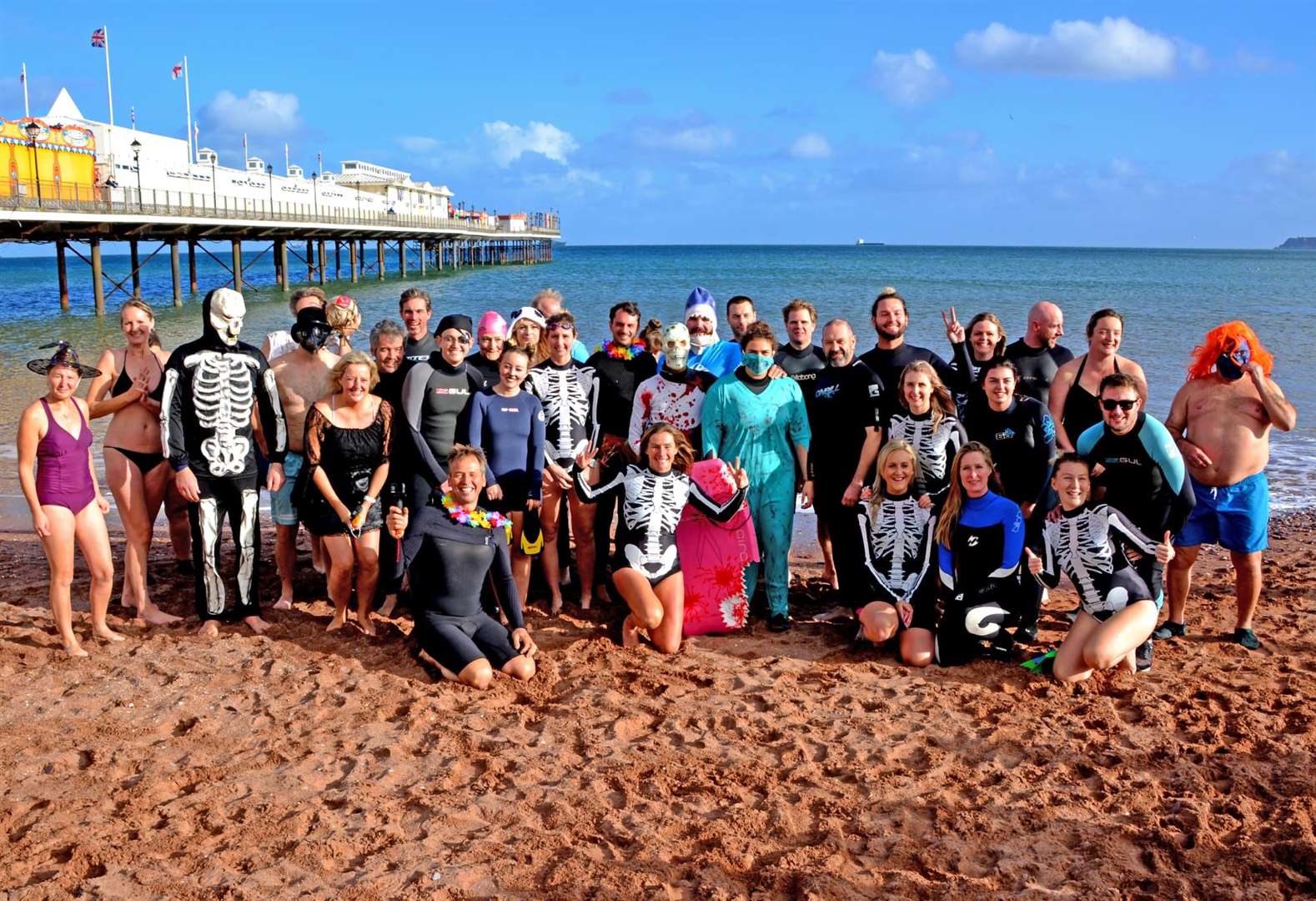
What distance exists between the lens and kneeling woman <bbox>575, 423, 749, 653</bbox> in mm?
6047

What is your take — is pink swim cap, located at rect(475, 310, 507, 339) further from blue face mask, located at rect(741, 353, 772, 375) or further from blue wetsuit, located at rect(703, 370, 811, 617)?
blue face mask, located at rect(741, 353, 772, 375)

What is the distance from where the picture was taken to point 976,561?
5785 millimetres

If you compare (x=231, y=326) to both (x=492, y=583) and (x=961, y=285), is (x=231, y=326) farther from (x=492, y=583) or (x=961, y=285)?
(x=961, y=285)

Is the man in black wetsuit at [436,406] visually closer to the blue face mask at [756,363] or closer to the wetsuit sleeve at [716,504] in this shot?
the wetsuit sleeve at [716,504]

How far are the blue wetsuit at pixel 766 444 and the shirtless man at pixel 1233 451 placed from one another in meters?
2.30

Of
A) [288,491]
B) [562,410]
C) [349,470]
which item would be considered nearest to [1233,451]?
[562,410]

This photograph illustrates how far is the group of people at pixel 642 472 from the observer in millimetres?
5660

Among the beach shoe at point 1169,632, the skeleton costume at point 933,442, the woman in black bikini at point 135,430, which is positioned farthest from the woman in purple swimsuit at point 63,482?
the beach shoe at point 1169,632

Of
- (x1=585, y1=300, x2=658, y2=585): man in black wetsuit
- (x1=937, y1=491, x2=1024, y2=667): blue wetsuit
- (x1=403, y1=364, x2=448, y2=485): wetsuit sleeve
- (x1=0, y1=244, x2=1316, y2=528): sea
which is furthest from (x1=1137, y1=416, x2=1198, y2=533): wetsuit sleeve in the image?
(x1=0, y1=244, x2=1316, y2=528): sea

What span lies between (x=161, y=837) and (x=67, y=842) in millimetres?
346

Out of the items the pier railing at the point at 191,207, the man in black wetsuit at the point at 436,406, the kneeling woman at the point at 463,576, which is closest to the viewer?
the kneeling woman at the point at 463,576

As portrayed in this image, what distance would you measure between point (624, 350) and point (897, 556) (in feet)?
7.56

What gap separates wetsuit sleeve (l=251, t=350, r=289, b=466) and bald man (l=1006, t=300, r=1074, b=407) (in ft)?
16.2

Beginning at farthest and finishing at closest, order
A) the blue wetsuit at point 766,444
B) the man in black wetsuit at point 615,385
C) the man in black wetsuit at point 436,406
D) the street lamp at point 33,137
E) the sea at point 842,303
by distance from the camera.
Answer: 1. the street lamp at point 33,137
2. the sea at point 842,303
3. the man in black wetsuit at point 615,385
4. the blue wetsuit at point 766,444
5. the man in black wetsuit at point 436,406
